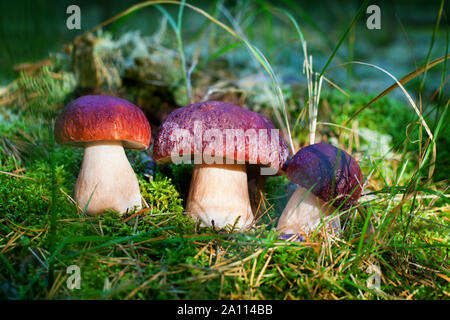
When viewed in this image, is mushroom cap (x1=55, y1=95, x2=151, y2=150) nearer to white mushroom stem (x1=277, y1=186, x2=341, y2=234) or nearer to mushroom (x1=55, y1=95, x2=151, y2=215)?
mushroom (x1=55, y1=95, x2=151, y2=215)

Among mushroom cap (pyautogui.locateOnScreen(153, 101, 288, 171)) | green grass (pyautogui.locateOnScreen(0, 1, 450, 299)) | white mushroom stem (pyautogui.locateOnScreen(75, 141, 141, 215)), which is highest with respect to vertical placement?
mushroom cap (pyautogui.locateOnScreen(153, 101, 288, 171))

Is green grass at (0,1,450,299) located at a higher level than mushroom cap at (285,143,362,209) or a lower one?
lower

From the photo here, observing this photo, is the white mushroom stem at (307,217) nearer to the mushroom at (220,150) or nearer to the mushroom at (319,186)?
the mushroom at (319,186)

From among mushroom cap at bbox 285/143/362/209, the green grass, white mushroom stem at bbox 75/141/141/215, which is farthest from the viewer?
white mushroom stem at bbox 75/141/141/215

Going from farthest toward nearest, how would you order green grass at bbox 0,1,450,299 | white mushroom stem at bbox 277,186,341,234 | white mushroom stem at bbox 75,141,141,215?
1. white mushroom stem at bbox 75,141,141,215
2. white mushroom stem at bbox 277,186,341,234
3. green grass at bbox 0,1,450,299

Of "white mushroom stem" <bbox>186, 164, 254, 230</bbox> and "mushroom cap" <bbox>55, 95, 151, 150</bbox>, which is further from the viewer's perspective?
"white mushroom stem" <bbox>186, 164, 254, 230</bbox>

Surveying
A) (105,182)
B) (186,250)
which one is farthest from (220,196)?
(105,182)

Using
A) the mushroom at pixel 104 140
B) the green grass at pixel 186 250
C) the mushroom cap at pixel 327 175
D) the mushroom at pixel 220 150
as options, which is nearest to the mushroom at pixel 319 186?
the mushroom cap at pixel 327 175

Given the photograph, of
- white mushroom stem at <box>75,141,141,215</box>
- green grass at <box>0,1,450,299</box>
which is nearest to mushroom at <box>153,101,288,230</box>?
green grass at <box>0,1,450,299</box>
